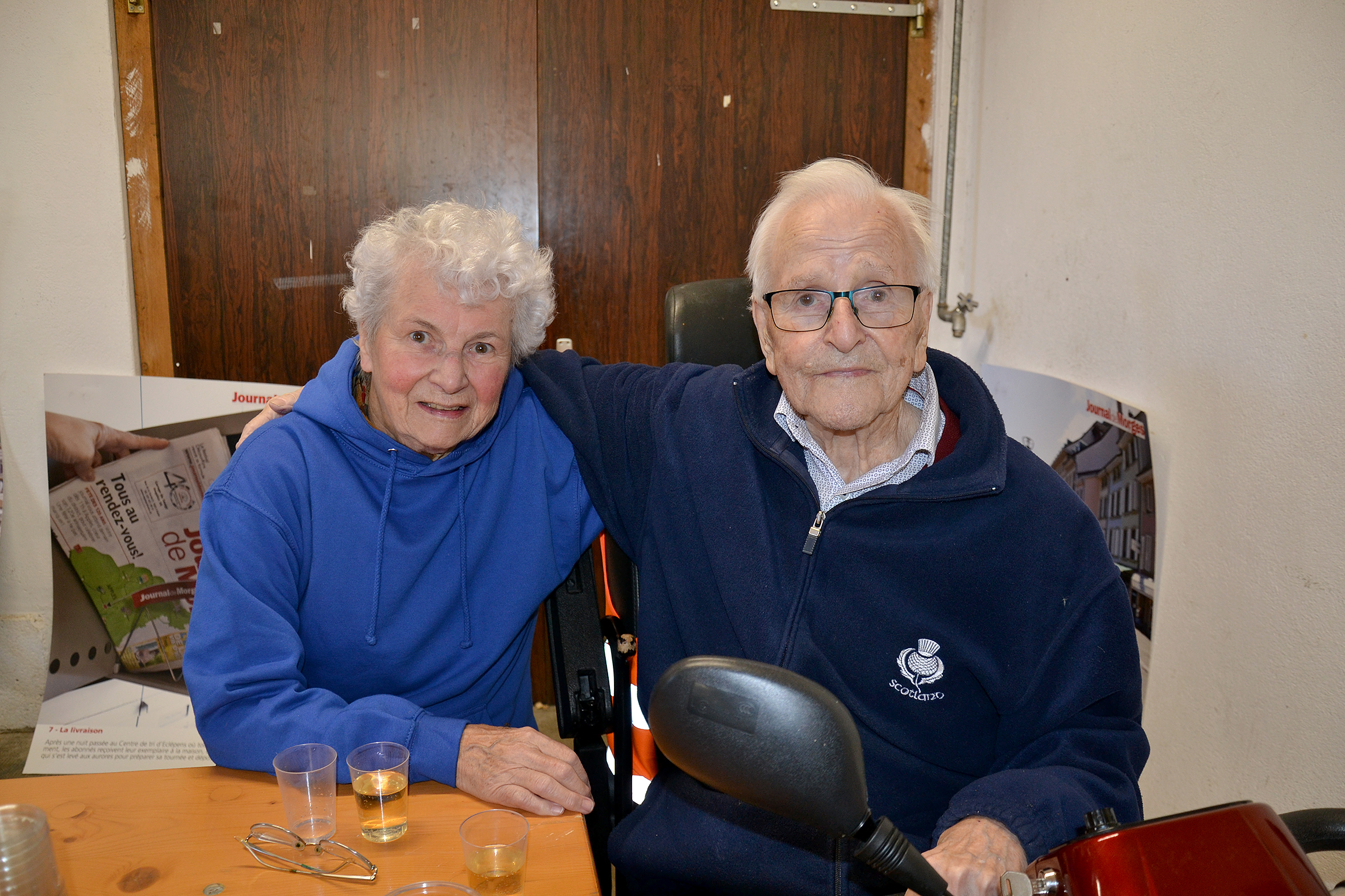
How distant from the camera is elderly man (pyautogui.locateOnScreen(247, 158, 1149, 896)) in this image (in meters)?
1.18

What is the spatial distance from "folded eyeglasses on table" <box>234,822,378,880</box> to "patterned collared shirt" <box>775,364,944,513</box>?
0.78m

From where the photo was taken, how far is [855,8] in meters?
2.93

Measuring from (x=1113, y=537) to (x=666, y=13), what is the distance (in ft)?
7.06

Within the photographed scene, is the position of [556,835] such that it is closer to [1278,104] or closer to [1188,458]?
[1188,458]

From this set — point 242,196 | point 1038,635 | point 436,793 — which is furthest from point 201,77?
point 1038,635

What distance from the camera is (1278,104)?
1561 mm

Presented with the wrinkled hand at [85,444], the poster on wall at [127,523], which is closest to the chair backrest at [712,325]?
the poster on wall at [127,523]

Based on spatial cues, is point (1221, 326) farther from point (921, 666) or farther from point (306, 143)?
point (306, 143)

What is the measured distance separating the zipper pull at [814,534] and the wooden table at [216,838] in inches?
19.7

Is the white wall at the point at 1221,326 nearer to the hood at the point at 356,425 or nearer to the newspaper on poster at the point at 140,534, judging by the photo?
the hood at the point at 356,425

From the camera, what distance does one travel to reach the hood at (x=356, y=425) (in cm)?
138

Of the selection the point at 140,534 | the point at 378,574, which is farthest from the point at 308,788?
the point at 140,534

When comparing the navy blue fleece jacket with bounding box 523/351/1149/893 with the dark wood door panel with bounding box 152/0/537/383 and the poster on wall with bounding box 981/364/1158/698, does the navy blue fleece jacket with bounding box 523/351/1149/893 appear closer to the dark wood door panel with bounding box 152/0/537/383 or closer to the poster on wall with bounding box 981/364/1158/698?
the poster on wall with bounding box 981/364/1158/698

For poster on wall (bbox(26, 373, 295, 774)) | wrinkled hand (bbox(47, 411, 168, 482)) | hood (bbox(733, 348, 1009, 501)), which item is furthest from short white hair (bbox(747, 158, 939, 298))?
wrinkled hand (bbox(47, 411, 168, 482))
